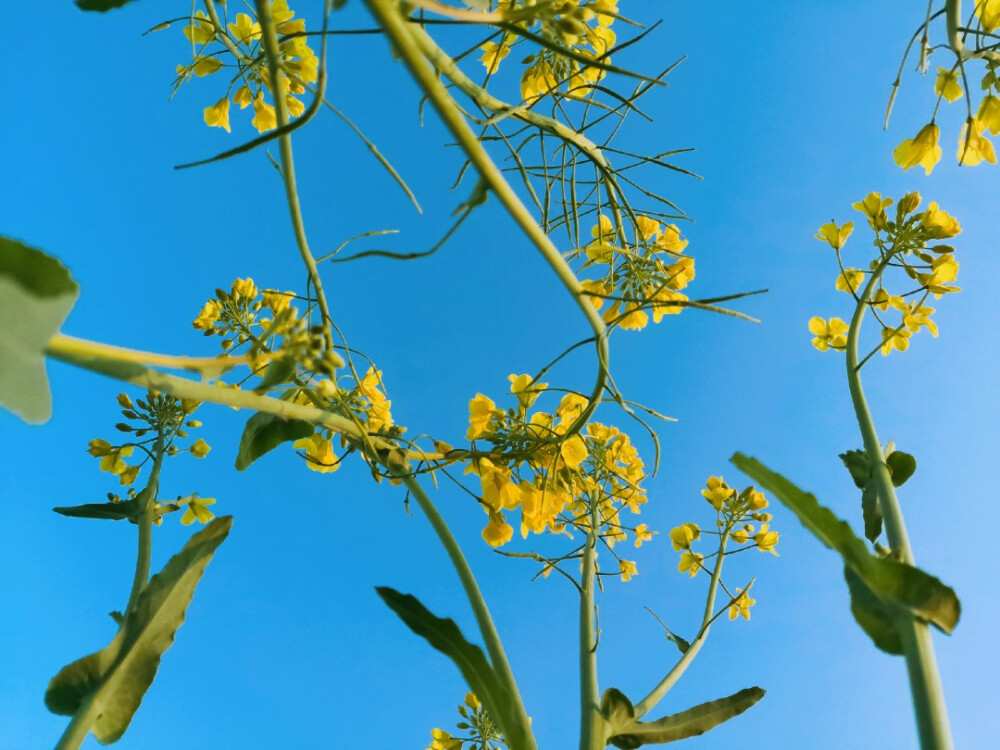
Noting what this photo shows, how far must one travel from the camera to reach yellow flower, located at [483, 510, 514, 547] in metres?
1.10

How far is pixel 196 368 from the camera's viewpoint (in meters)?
0.54

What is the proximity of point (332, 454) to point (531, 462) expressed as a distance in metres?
0.31

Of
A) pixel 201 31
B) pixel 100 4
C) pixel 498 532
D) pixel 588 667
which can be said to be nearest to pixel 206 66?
pixel 201 31

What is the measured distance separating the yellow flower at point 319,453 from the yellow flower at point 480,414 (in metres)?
0.21

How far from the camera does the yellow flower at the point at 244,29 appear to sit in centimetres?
128

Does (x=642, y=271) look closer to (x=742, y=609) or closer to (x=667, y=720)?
(x=667, y=720)

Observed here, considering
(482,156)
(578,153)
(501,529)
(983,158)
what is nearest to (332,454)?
(501,529)

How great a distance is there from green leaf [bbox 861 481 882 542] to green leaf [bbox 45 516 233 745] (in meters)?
0.83

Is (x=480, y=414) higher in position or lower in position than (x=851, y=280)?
lower

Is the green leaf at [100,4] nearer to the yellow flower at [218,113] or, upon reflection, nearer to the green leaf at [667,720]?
the yellow flower at [218,113]

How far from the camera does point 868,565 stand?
27.9 inches

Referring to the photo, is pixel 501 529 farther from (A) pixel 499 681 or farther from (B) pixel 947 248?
(B) pixel 947 248

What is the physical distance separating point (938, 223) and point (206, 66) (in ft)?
4.62

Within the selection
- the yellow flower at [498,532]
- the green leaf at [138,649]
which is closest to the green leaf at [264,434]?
the green leaf at [138,649]
